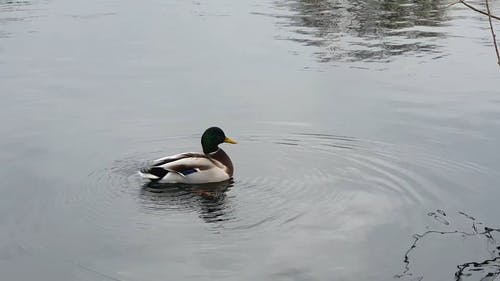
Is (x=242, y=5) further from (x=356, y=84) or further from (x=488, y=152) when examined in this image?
(x=488, y=152)

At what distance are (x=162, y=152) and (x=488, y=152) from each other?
187 inches

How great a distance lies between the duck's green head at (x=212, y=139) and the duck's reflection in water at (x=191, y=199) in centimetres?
79

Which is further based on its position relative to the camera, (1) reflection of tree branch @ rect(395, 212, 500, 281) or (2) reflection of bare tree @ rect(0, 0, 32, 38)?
(2) reflection of bare tree @ rect(0, 0, 32, 38)

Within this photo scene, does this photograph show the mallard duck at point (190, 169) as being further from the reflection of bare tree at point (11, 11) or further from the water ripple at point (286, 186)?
the reflection of bare tree at point (11, 11)

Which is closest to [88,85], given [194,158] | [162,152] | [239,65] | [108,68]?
[108,68]

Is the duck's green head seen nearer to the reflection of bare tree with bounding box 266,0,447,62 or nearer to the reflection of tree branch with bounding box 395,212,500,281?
the reflection of tree branch with bounding box 395,212,500,281

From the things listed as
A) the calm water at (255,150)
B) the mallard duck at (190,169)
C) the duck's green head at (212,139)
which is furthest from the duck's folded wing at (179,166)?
the duck's green head at (212,139)

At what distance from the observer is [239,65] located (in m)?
17.9

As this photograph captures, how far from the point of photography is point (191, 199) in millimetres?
10344

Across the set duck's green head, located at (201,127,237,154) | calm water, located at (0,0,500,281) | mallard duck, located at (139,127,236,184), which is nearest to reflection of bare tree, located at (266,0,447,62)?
calm water, located at (0,0,500,281)

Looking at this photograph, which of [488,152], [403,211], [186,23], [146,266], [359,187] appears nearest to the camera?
[146,266]

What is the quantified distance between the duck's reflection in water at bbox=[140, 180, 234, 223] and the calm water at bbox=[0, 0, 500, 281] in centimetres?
4

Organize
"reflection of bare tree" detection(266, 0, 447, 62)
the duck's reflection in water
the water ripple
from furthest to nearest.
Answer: "reflection of bare tree" detection(266, 0, 447, 62), the duck's reflection in water, the water ripple

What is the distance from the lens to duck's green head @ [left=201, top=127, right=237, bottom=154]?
11.7 m
